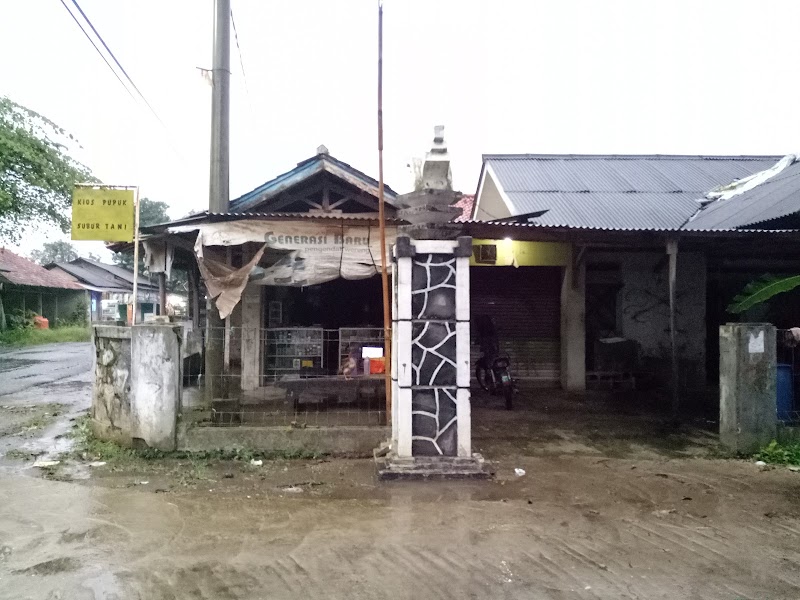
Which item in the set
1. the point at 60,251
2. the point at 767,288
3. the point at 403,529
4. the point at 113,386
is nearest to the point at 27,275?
the point at 113,386

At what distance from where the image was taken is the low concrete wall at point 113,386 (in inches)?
260

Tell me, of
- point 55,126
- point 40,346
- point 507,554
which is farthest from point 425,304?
point 40,346

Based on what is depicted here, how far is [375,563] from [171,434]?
3396 millimetres

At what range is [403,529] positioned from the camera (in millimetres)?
4512

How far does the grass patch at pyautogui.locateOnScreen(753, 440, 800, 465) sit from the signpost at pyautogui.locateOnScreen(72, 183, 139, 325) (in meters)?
7.57

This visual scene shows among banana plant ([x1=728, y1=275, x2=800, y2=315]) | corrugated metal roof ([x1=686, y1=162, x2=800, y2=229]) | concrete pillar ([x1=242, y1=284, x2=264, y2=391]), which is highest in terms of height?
corrugated metal roof ([x1=686, y1=162, x2=800, y2=229])

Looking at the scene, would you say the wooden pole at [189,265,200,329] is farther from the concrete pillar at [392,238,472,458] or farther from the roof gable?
the concrete pillar at [392,238,472,458]

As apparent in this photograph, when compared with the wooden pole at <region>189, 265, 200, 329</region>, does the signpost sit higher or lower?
higher

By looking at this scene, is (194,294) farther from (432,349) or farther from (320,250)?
(432,349)

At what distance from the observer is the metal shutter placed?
11.0 metres

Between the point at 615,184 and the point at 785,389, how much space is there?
661 cm

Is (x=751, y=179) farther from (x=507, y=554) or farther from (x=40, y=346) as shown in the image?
(x=40, y=346)

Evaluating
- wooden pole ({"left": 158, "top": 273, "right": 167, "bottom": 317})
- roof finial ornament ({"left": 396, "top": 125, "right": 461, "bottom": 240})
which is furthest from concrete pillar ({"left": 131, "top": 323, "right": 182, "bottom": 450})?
wooden pole ({"left": 158, "top": 273, "right": 167, "bottom": 317})

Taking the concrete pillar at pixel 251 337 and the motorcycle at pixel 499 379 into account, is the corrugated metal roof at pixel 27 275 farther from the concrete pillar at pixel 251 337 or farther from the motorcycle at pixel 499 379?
the motorcycle at pixel 499 379
